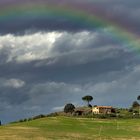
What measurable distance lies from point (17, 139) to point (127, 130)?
153 ft

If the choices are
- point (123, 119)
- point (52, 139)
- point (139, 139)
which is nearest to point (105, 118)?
point (123, 119)

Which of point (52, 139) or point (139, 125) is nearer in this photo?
point (52, 139)

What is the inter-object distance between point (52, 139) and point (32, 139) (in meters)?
4.07

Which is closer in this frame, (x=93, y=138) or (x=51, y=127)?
(x=93, y=138)

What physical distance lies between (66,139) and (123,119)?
8154 centimetres

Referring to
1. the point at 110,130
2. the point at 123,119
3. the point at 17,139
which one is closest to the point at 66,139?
the point at 17,139

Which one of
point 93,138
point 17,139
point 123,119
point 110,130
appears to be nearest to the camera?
point 17,139

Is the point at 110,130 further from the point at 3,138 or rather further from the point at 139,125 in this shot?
the point at 3,138

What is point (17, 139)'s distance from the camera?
9638 centimetres

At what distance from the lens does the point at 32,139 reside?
97562 mm

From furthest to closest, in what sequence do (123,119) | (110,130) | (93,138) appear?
1. (123,119)
2. (110,130)
3. (93,138)

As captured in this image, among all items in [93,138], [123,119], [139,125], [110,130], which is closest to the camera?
[93,138]

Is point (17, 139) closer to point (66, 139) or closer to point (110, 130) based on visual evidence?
point (66, 139)

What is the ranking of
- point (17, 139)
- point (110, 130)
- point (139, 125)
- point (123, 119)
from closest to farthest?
point (17, 139) → point (110, 130) → point (139, 125) → point (123, 119)
